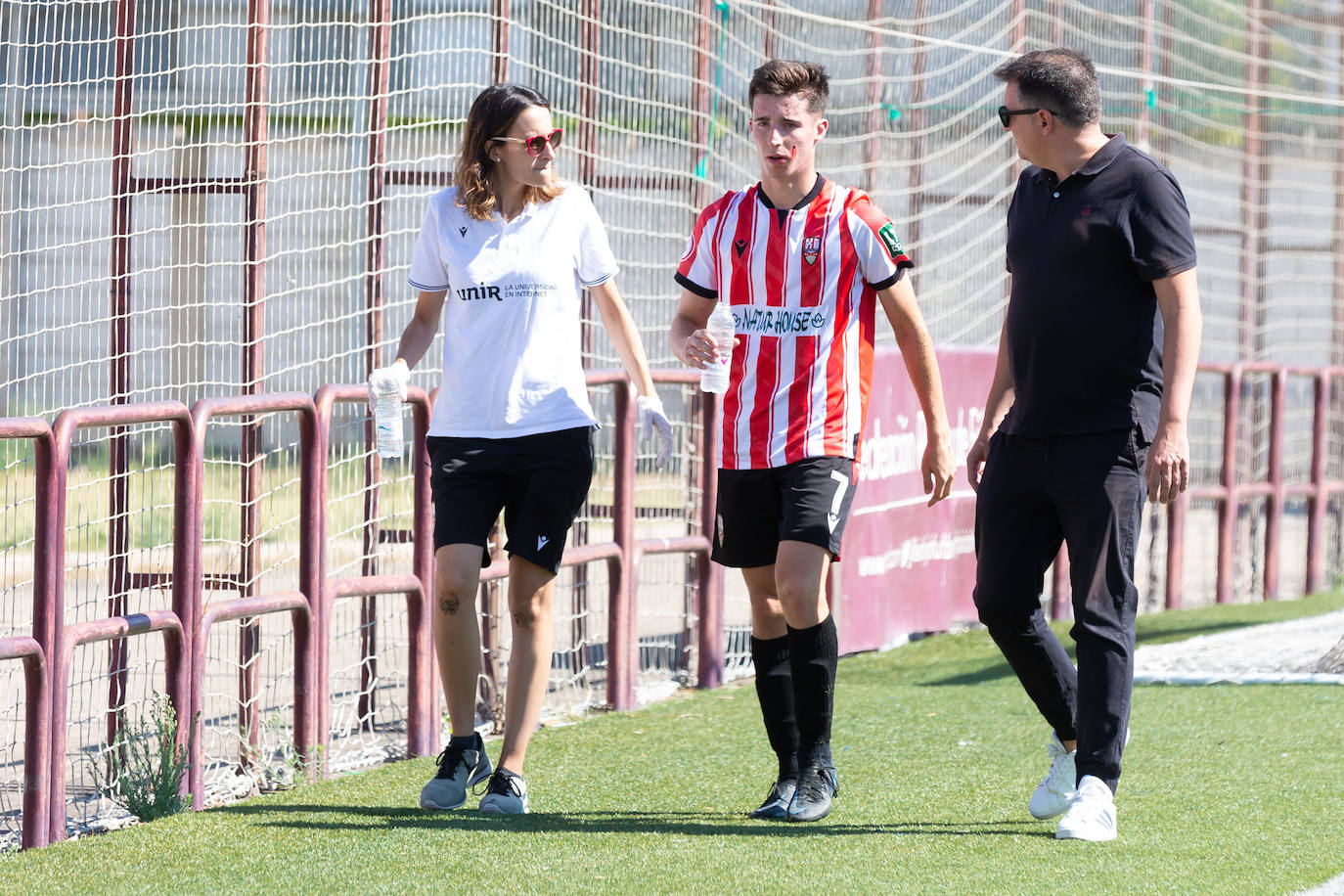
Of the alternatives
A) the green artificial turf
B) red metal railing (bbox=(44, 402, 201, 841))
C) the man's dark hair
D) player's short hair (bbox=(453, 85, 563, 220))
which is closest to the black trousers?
the green artificial turf

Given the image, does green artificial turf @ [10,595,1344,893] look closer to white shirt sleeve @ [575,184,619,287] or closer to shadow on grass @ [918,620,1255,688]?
shadow on grass @ [918,620,1255,688]

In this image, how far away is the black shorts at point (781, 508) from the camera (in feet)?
15.4

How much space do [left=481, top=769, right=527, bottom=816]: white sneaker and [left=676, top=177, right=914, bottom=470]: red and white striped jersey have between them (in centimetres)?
104

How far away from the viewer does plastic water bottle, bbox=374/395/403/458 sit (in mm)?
4773

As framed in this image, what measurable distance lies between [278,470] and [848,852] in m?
2.39

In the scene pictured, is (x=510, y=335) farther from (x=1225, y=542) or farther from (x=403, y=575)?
(x=1225, y=542)

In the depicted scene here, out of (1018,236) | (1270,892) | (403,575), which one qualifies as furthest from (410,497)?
(1270,892)

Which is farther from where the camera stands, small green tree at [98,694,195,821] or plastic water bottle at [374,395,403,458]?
small green tree at [98,694,195,821]

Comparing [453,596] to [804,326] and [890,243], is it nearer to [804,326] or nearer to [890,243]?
[804,326]

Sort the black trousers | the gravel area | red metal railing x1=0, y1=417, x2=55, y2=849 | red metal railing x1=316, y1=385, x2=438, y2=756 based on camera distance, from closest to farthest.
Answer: the black trousers → red metal railing x1=0, y1=417, x2=55, y2=849 → red metal railing x1=316, y1=385, x2=438, y2=756 → the gravel area

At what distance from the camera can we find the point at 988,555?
4.68 meters

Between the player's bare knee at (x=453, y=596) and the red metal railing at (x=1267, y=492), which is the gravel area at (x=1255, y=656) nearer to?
the red metal railing at (x=1267, y=492)

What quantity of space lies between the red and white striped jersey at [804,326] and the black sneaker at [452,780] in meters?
1.07

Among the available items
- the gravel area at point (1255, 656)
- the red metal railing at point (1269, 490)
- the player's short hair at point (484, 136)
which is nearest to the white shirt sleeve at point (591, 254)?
the player's short hair at point (484, 136)
